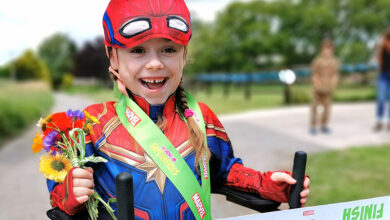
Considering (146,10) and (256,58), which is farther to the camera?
(256,58)

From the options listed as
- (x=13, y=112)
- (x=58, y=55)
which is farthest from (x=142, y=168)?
(x=58, y=55)

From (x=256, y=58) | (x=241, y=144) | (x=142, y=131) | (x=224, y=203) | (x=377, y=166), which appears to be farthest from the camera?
(x=256, y=58)

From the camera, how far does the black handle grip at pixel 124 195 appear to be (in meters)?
0.99

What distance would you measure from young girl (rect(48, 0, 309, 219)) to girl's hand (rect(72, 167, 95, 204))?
0.02 m

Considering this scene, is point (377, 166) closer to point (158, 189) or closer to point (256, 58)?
point (158, 189)

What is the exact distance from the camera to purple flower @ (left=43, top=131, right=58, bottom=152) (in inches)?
47.9

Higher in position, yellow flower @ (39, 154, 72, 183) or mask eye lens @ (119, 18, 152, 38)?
mask eye lens @ (119, 18, 152, 38)

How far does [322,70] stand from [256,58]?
1635 cm

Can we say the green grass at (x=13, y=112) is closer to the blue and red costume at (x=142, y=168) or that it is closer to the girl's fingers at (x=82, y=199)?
the blue and red costume at (x=142, y=168)

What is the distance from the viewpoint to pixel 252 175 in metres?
1.60

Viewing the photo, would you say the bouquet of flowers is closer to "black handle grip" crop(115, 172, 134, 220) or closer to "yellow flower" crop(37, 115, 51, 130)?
"yellow flower" crop(37, 115, 51, 130)

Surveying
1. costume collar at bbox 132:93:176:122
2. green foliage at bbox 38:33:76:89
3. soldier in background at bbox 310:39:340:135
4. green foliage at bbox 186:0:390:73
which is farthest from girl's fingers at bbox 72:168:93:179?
green foliage at bbox 186:0:390:73

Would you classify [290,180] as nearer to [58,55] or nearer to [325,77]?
[325,77]

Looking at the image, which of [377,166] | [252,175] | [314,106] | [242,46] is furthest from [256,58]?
[252,175]
